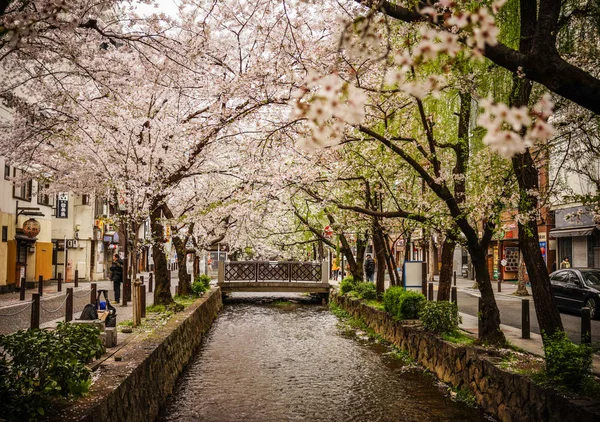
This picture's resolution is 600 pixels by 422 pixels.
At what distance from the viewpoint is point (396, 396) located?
10.2 metres

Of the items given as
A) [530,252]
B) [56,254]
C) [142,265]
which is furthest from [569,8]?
[142,265]

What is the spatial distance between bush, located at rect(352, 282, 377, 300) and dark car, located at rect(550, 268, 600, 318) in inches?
267

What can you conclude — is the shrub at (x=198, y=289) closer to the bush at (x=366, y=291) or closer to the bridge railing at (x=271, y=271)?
the bush at (x=366, y=291)

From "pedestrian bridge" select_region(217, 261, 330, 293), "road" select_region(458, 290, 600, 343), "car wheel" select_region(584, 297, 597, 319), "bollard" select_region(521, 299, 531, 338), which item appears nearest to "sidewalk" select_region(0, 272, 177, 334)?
Result: "pedestrian bridge" select_region(217, 261, 330, 293)

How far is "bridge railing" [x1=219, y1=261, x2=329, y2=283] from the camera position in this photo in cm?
3138

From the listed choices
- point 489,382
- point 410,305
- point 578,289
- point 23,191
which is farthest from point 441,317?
point 23,191

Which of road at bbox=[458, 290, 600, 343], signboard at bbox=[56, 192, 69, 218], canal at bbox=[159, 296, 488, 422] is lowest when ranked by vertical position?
canal at bbox=[159, 296, 488, 422]

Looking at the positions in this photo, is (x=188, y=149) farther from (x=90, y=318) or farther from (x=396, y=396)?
(x=396, y=396)

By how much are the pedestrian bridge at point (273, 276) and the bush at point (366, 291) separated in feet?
26.3

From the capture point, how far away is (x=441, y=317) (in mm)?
11562

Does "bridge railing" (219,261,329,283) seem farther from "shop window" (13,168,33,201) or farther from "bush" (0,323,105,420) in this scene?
"bush" (0,323,105,420)

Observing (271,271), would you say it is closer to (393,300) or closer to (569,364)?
(393,300)

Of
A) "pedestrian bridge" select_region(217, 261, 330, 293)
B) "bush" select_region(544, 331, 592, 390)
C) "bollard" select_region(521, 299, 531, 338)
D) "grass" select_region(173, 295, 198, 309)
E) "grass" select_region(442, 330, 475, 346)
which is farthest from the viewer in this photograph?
"pedestrian bridge" select_region(217, 261, 330, 293)

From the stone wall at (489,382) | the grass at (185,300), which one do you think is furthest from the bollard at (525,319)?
the grass at (185,300)
